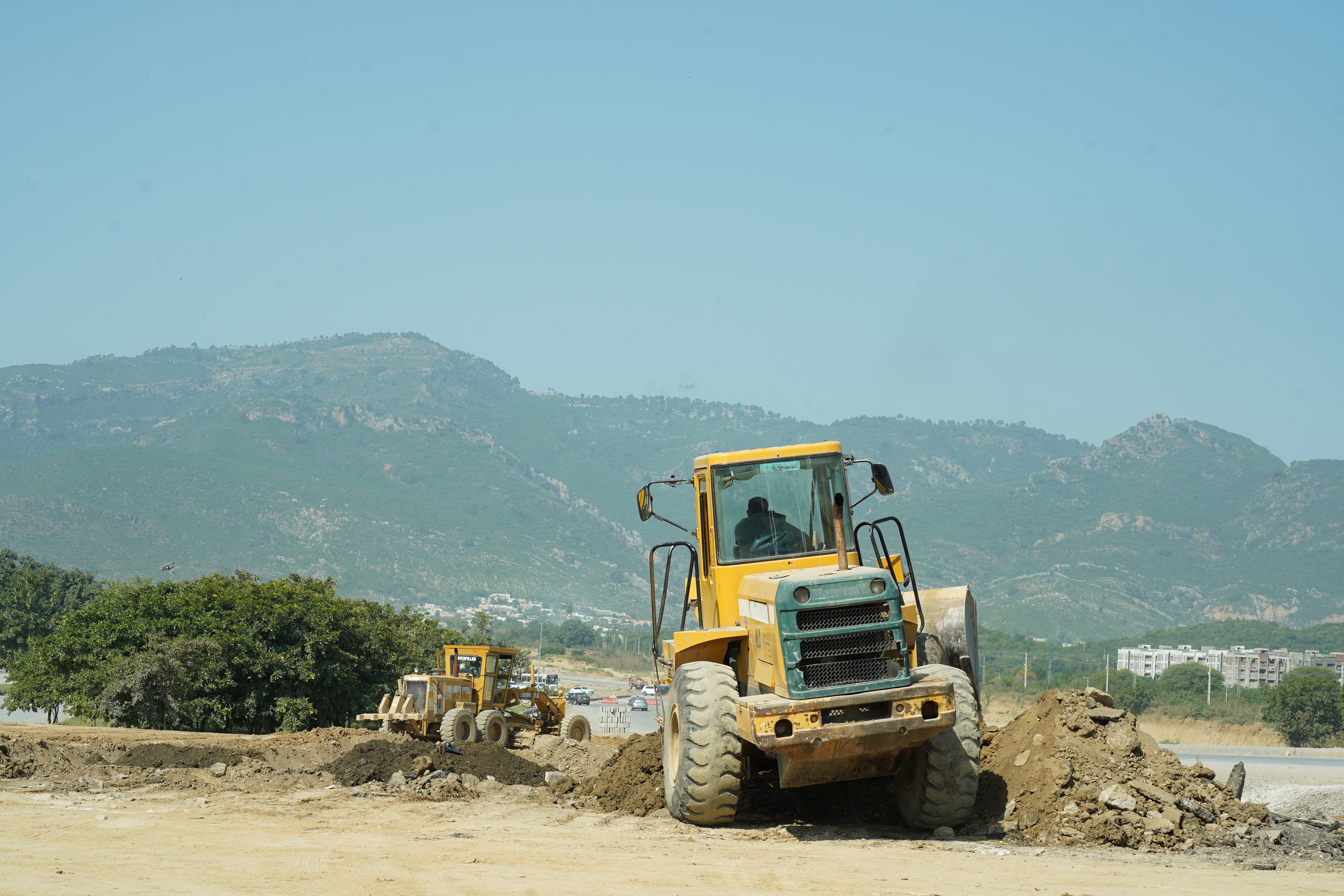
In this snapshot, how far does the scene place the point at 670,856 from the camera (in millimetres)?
10844

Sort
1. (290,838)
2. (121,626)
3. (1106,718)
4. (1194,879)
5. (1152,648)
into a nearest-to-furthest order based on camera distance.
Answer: (1194,879) → (290,838) → (1106,718) → (121,626) → (1152,648)

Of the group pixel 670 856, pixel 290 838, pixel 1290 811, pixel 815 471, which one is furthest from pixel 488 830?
pixel 1290 811

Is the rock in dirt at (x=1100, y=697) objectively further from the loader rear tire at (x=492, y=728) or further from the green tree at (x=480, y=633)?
the green tree at (x=480, y=633)

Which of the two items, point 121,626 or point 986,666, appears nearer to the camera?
point 121,626

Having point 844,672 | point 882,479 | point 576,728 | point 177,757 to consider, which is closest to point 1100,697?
point 882,479

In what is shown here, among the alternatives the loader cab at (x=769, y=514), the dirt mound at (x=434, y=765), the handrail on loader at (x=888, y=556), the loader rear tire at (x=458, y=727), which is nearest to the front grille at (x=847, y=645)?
the handrail on loader at (x=888, y=556)

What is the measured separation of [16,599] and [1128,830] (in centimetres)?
7492

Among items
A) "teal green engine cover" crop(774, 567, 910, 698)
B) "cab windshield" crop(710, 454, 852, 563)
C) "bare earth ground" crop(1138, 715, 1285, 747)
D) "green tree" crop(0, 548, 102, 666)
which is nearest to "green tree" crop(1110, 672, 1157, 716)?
"bare earth ground" crop(1138, 715, 1285, 747)

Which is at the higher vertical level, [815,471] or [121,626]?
[815,471]

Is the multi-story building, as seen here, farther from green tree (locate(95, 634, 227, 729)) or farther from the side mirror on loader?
the side mirror on loader

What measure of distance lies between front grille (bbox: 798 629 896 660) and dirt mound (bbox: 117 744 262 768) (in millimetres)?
12179

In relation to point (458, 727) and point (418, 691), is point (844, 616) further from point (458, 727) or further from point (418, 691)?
point (418, 691)

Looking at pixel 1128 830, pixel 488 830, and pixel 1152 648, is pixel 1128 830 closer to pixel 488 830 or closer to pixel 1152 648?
pixel 488 830

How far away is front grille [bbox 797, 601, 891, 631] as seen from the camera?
1105 cm
